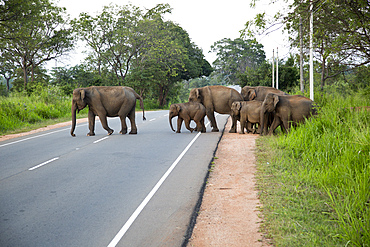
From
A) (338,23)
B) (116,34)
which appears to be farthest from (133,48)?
(338,23)

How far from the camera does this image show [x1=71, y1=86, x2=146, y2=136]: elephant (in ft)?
51.9

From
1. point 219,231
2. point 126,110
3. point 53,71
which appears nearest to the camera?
point 219,231

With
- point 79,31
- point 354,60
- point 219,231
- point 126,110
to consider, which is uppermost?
point 79,31

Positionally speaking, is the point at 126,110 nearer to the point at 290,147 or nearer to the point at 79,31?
the point at 290,147

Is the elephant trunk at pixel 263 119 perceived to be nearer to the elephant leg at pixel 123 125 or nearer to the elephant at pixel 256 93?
the elephant at pixel 256 93

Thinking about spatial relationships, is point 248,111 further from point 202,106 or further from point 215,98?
point 215,98

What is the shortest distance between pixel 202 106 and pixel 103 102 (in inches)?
156

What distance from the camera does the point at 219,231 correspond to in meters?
5.60

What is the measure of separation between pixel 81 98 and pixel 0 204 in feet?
30.2

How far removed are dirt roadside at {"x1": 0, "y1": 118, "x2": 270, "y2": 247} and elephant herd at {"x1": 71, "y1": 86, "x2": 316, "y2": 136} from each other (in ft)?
10.7

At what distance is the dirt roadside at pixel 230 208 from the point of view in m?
5.31

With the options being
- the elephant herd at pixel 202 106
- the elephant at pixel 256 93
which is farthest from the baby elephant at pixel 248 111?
the elephant at pixel 256 93

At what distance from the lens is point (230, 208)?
6.66 meters

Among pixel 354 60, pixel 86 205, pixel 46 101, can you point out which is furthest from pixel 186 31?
pixel 86 205
